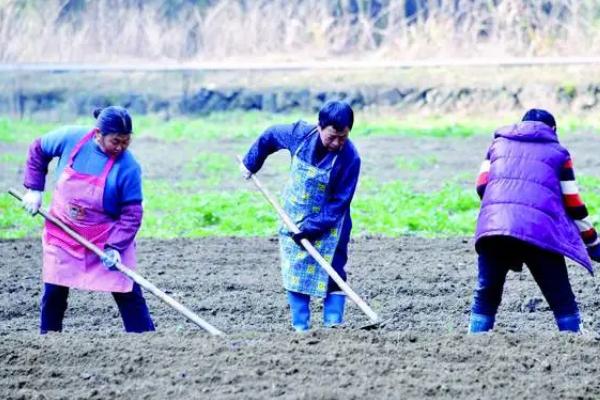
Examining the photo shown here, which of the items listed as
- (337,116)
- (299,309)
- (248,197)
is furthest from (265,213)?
(337,116)

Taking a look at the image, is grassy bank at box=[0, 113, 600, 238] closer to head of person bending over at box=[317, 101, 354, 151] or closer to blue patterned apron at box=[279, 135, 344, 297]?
blue patterned apron at box=[279, 135, 344, 297]

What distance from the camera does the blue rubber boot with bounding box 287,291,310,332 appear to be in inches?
292

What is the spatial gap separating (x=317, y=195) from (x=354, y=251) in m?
3.94

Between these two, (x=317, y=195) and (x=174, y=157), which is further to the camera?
(x=174, y=157)

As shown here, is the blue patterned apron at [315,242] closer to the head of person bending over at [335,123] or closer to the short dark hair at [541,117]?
the head of person bending over at [335,123]

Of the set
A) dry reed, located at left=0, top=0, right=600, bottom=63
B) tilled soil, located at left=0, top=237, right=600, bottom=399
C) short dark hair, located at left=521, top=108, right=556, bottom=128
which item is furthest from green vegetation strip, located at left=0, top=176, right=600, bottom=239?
dry reed, located at left=0, top=0, right=600, bottom=63

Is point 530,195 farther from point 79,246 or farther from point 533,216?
point 79,246

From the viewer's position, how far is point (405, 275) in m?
9.90

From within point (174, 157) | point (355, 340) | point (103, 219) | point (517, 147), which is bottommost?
point (174, 157)

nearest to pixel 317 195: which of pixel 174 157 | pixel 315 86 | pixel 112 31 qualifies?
pixel 174 157

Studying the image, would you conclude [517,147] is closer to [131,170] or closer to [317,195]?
[317,195]

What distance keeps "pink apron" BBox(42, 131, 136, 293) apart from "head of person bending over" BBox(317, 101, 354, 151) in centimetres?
126

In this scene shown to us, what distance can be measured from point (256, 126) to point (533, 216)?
16.8m

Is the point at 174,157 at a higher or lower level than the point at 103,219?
lower
